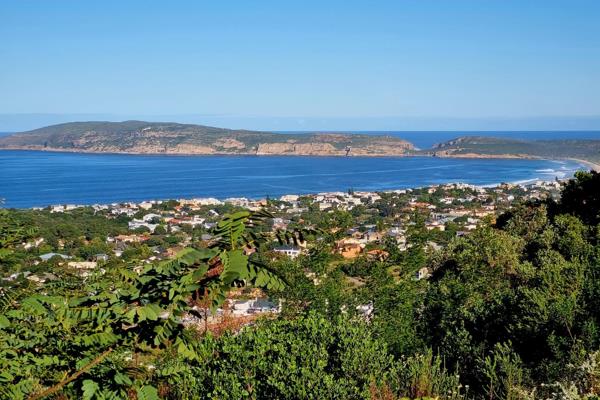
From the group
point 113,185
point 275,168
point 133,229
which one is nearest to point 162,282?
point 133,229

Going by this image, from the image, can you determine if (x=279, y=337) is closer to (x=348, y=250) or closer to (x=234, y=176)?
(x=348, y=250)

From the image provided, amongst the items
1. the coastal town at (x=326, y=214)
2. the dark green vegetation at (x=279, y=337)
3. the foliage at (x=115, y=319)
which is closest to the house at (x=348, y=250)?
the coastal town at (x=326, y=214)

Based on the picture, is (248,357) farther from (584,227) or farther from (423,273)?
(423,273)

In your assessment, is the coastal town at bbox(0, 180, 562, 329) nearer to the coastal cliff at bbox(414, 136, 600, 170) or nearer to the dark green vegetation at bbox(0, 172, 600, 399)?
the dark green vegetation at bbox(0, 172, 600, 399)

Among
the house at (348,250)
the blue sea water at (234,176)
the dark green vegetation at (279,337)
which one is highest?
the dark green vegetation at (279,337)

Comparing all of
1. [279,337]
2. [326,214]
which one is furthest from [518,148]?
[279,337]

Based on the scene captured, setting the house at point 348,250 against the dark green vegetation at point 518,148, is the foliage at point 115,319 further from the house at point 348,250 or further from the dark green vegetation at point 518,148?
the dark green vegetation at point 518,148
